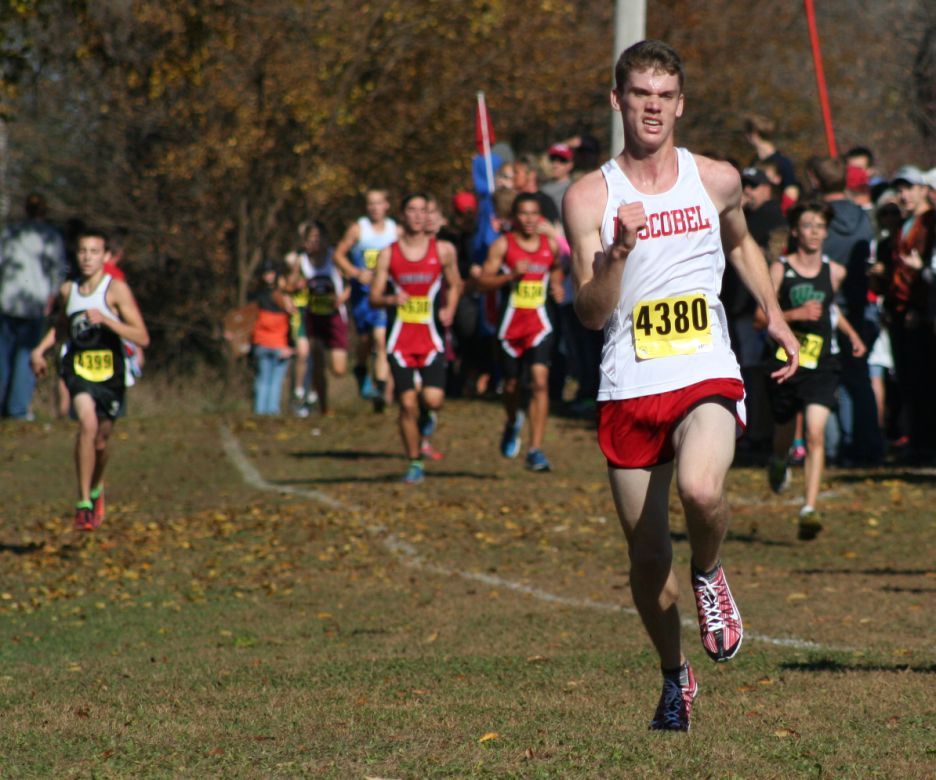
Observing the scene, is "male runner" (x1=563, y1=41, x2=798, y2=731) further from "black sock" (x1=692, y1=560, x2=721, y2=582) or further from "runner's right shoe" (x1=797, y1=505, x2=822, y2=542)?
"runner's right shoe" (x1=797, y1=505, x2=822, y2=542)

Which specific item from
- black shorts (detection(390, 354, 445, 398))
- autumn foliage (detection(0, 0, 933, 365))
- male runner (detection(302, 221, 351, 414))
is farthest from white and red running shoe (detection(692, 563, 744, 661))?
autumn foliage (detection(0, 0, 933, 365))

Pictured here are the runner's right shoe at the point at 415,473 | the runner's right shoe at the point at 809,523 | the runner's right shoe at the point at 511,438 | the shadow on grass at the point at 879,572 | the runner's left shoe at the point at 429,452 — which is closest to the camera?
the shadow on grass at the point at 879,572

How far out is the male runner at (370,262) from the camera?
63.4 ft

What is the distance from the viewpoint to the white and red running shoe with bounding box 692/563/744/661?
5.72 m

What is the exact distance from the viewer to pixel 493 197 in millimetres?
18594

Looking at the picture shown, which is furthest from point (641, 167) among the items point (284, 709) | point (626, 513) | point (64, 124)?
point (64, 124)

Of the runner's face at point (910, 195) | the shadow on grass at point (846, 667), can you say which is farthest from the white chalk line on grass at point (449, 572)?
the runner's face at point (910, 195)

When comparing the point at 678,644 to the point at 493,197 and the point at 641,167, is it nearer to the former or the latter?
the point at 641,167

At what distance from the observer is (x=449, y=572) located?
1077cm

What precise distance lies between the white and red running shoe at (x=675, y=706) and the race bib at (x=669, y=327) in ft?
3.73

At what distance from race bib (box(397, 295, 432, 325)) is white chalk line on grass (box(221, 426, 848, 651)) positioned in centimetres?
164

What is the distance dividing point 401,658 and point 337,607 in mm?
1726

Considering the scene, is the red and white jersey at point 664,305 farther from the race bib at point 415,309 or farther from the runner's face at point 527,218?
the runner's face at point 527,218

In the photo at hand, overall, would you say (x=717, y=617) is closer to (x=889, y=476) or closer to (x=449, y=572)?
(x=449, y=572)
